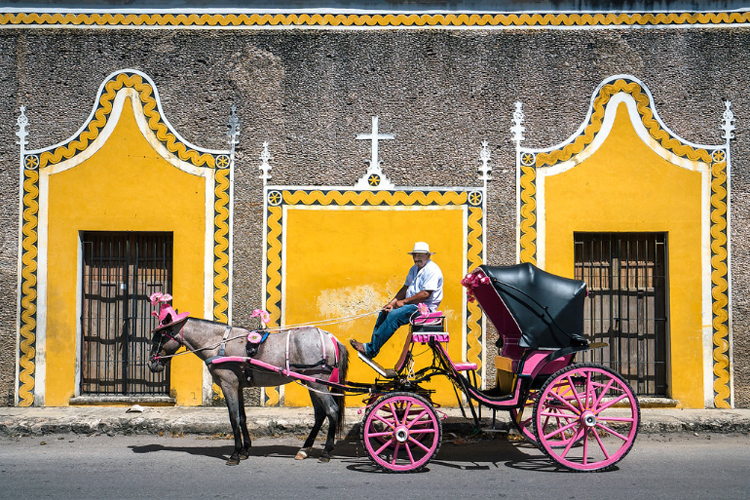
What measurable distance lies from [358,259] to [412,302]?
78.7 inches

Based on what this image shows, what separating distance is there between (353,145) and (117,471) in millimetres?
4511

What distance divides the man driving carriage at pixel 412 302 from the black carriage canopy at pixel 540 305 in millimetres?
557

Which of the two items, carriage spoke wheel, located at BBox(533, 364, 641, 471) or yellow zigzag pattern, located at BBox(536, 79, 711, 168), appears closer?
carriage spoke wheel, located at BBox(533, 364, 641, 471)

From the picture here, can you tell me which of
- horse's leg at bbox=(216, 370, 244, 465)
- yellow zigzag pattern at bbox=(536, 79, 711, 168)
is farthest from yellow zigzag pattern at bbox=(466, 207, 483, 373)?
horse's leg at bbox=(216, 370, 244, 465)

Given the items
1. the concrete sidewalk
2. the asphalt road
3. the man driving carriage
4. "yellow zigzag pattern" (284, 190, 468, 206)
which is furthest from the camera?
"yellow zigzag pattern" (284, 190, 468, 206)

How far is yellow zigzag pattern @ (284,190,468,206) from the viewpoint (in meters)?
8.35

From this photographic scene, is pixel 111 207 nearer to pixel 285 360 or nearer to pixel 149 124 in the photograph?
pixel 149 124

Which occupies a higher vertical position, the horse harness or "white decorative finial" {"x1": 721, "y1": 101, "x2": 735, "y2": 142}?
"white decorative finial" {"x1": 721, "y1": 101, "x2": 735, "y2": 142}

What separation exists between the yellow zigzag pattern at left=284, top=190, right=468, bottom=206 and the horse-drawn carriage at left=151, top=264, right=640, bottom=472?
215cm

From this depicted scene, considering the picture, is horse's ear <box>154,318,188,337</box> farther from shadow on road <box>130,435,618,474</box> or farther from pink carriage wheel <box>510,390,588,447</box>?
pink carriage wheel <box>510,390,588,447</box>

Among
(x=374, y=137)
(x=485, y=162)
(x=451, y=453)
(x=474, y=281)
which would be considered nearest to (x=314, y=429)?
(x=451, y=453)

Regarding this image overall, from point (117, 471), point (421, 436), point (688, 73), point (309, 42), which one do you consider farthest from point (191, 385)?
point (688, 73)

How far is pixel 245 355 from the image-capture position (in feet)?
21.1

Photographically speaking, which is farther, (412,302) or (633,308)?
(633,308)
